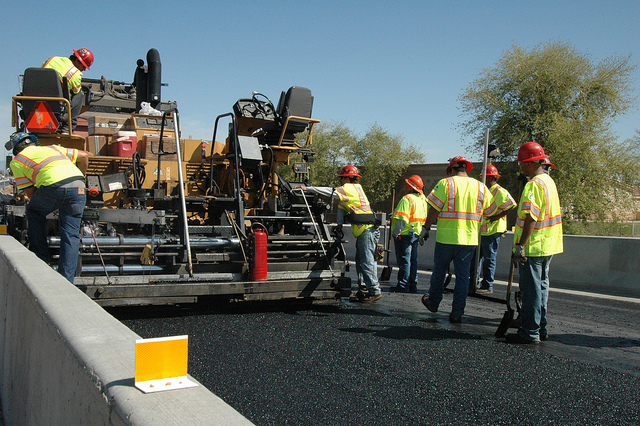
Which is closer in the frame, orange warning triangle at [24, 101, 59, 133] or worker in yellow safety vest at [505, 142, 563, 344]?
worker in yellow safety vest at [505, 142, 563, 344]

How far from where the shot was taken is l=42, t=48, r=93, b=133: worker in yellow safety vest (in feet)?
23.4

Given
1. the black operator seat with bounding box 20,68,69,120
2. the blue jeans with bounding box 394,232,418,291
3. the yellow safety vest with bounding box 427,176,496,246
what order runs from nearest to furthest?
the yellow safety vest with bounding box 427,176,496,246
the black operator seat with bounding box 20,68,69,120
the blue jeans with bounding box 394,232,418,291

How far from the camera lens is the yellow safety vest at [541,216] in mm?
5152

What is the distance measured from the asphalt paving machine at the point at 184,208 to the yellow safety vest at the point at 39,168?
532 mm

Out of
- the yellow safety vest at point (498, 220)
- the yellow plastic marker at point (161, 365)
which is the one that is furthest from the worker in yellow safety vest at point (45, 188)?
the yellow safety vest at point (498, 220)

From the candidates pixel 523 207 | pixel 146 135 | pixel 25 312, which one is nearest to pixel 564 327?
pixel 523 207

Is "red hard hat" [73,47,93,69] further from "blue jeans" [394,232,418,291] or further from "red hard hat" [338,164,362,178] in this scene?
"blue jeans" [394,232,418,291]

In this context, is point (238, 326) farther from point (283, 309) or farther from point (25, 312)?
point (25, 312)

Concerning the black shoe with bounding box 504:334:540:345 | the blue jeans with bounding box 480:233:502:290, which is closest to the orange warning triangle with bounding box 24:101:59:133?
the black shoe with bounding box 504:334:540:345

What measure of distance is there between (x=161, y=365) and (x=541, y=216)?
4.32 meters

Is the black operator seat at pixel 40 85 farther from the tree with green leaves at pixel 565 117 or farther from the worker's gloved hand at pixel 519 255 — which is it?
the tree with green leaves at pixel 565 117

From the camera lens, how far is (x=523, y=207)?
5.20 meters

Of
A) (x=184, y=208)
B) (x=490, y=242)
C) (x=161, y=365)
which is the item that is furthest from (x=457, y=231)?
(x=161, y=365)

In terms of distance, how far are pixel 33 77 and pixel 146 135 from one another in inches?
70.0
